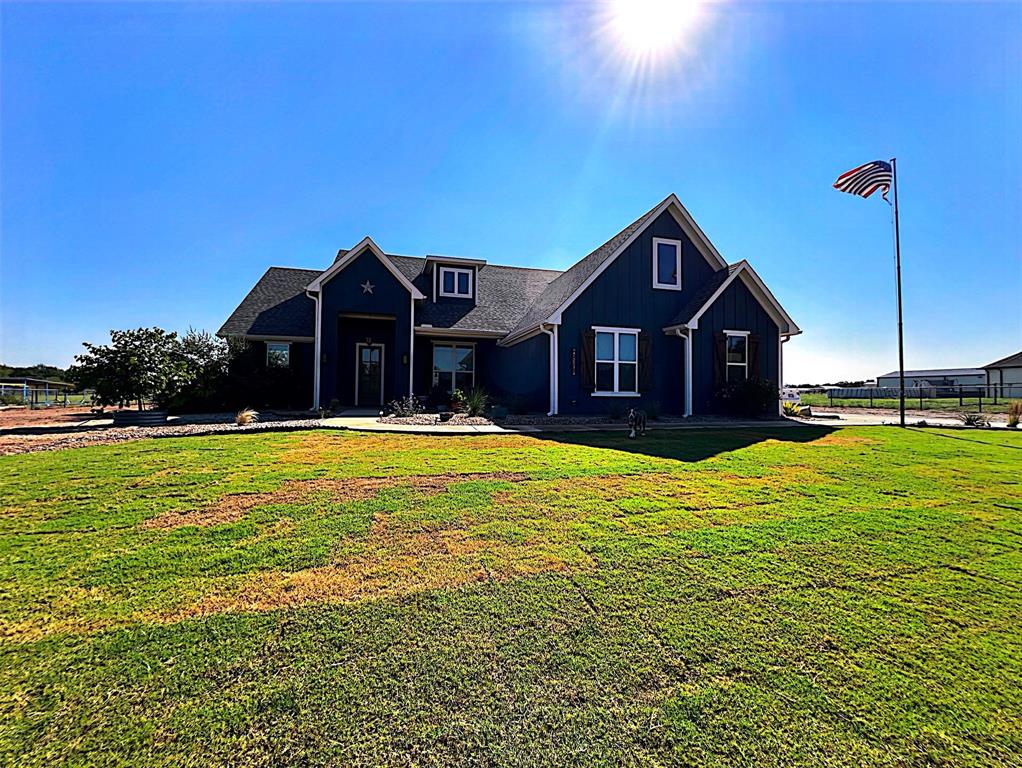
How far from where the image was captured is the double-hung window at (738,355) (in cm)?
1494

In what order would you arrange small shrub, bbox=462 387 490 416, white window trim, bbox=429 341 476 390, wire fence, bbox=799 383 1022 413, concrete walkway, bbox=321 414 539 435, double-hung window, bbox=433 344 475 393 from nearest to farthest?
concrete walkway, bbox=321 414 539 435
small shrub, bbox=462 387 490 416
white window trim, bbox=429 341 476 390
double-hung window, bbox=433 344 475 393
wire fence, bbox=799 383 1022 413

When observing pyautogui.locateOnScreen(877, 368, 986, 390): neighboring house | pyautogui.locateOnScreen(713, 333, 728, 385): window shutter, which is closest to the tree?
pyautogui.locateOnScreen(713, 333, 728, 385): window shutter

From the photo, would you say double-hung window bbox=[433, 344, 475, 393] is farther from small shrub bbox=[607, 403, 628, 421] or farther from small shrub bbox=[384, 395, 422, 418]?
small shrub bbox=[607, 403, 628, 421]

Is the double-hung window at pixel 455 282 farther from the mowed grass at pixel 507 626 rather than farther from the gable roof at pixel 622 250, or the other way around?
the mowed grass at pixel 507 626

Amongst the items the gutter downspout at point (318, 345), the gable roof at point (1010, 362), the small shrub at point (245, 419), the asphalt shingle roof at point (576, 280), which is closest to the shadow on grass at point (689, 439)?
the asphalt shingle roof at point (576, 280)

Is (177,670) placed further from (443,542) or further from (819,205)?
(819,205)

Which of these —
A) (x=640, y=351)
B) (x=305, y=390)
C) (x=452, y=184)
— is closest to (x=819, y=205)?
(x=640, y=351)

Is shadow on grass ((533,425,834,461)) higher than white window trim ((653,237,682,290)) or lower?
lower

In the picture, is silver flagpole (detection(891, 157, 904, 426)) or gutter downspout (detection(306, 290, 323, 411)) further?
gutter downspout (detection(306, 290, 323, 411))

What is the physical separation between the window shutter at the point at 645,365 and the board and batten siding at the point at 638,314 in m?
0.26

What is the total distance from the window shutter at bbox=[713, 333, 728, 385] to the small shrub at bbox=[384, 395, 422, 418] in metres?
9.68

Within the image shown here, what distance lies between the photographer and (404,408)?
1442cm

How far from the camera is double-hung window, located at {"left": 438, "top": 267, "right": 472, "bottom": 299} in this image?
64.0 ft

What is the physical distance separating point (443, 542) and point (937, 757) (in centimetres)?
297
